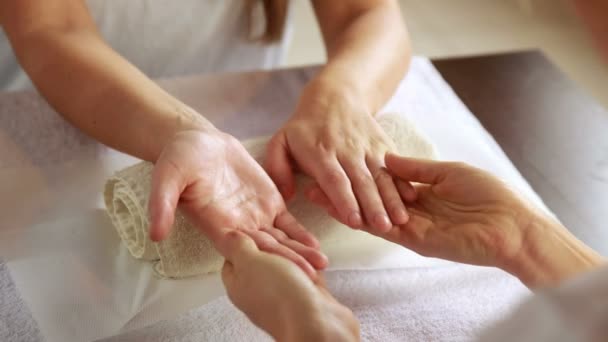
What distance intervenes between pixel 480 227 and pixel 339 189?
0.15 m

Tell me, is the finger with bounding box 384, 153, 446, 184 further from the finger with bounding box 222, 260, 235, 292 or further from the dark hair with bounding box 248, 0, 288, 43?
the dark hair with bounding box 248, 0, 288, 43

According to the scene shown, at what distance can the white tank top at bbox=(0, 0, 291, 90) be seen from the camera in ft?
3.57

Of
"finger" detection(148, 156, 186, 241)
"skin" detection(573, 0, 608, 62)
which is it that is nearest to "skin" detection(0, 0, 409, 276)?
"finger" detection(148, 156, 186, 241)

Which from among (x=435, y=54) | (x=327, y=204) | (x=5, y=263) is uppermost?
(x=327, y=204)

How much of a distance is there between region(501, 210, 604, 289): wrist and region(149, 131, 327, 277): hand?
0.20m

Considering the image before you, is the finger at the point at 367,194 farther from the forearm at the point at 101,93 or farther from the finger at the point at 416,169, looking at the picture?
the forearm at the point at 101,93

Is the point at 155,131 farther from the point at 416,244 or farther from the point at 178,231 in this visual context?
the point at 416,244

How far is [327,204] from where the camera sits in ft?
2.40

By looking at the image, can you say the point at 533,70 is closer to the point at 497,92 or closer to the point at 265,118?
the point at 497,92

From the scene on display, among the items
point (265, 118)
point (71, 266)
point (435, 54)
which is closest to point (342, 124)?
point (265, 118)

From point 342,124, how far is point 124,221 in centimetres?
27

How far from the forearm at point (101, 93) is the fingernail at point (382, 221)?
209mm

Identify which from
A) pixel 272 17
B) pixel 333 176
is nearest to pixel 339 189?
pixel 333 176

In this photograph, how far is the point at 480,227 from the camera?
67cm
